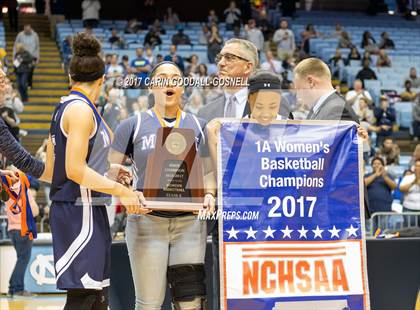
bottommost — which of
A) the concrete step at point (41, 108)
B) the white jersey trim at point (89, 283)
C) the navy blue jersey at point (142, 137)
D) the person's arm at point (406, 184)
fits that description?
the white jersey trim at point (89, 283)

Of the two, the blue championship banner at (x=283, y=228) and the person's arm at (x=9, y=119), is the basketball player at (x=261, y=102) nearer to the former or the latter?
the blue championship banner at (x=283, y=228)

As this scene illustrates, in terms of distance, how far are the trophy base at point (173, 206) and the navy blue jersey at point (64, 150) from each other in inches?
16.0

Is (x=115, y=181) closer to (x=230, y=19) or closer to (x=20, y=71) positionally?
(x=20, y=71)

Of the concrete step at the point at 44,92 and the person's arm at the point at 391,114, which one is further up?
the concrete step at the point at 44,92

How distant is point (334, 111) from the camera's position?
218 inches

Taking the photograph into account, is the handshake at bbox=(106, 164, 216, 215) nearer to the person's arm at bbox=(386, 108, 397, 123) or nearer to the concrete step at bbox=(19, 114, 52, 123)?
the concrete step at bbox=(19, 114, 52, 123)

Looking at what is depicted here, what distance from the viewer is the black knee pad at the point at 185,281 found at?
4973 millimetres

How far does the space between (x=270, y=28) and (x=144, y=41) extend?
523 cm

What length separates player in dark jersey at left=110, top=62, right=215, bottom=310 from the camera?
16.4 ft

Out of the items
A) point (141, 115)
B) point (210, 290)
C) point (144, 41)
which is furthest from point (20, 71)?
point (141, 115)

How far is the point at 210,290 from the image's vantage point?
6.71 meters

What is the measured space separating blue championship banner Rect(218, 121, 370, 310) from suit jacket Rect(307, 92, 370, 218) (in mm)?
498

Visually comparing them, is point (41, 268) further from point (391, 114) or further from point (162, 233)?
point (391, 114)

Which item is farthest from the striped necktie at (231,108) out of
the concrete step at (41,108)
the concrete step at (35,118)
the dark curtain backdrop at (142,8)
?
the dark curtain backdrop at (142,8)
